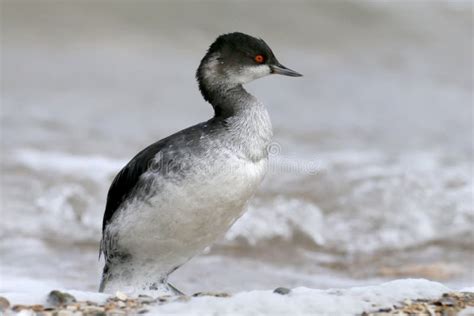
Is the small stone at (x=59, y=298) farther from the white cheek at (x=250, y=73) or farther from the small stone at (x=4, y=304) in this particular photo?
the white cheek at (x=250, y=73)

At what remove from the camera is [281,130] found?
616 inches

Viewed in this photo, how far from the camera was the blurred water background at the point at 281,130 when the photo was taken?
32.9 ft

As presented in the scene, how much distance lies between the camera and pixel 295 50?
19.9 meters

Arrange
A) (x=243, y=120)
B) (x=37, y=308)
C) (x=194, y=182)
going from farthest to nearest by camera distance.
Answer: (x=243, y=120)
(x=194, y=182)
(x=37, y=308)

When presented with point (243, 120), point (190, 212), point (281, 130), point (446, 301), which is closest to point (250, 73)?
point (243, 120)

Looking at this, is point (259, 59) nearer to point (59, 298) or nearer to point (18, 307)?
point (59, 298)

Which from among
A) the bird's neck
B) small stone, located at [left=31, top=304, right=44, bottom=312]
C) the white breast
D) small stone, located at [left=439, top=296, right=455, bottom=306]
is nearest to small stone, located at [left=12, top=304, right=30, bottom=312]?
small stone, located at [left=31, top=304, right=44, bottom=312]

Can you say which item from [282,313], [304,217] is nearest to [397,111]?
[304,217]

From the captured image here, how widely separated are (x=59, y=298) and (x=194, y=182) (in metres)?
1.22

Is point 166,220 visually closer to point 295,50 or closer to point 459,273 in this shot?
point 459,273

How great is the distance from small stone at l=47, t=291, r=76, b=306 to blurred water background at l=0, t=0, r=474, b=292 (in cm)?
237

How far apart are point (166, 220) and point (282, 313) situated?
1.33 metres

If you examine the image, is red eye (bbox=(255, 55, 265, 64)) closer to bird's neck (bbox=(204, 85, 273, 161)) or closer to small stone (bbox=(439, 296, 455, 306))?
bird's neck (bbox=(204, 85, 273, 161))

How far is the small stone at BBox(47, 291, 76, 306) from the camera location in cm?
541
